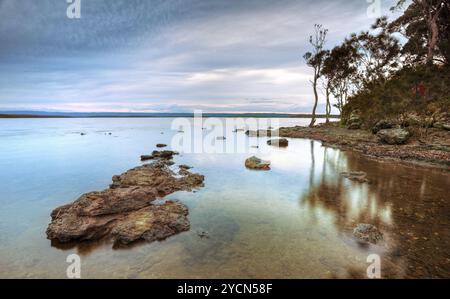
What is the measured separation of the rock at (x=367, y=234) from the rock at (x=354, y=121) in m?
42.0

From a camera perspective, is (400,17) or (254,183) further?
(400,17)

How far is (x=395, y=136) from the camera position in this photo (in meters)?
23.7

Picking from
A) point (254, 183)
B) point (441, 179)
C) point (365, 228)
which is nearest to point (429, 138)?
point (441, 179)

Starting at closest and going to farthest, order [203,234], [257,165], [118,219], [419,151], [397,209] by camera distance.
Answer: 1. [203,234]
2. [118,219]
3. [397,209]
4. [257,165]
5. [419,151]

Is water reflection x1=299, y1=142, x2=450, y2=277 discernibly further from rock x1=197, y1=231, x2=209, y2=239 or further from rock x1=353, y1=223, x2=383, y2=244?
rock x1=197, y1=231, x2=209, y2=239

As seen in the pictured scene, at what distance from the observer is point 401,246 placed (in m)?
6.27

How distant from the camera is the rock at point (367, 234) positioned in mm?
6586

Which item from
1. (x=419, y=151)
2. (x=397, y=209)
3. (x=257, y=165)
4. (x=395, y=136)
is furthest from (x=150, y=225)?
(x=395, y=136)

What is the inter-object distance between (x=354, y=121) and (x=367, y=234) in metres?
45.1

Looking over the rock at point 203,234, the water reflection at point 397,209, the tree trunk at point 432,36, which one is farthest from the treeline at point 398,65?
the rock at point 203,234

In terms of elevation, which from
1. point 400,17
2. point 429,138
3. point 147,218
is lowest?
point 147,218

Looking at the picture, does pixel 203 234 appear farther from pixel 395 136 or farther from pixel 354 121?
pixel 354 121

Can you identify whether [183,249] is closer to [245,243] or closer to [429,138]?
[245,243]
